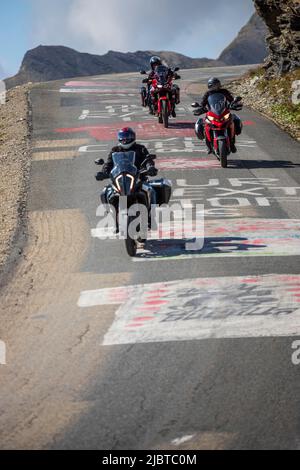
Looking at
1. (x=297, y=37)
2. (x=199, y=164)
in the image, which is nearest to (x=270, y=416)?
(x=199, y=164)

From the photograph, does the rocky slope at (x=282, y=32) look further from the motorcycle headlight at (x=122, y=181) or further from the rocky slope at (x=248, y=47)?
the rocky slope at (x=248, y=47)

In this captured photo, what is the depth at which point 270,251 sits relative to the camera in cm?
1320

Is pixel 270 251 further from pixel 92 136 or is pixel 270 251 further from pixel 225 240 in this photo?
pixel 92 136

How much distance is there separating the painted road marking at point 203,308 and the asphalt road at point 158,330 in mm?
24

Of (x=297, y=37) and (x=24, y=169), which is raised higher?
(x=297, y=37)

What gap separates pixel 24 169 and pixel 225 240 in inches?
394

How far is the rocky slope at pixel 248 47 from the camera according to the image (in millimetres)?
102938

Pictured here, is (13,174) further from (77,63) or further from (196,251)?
(77,63)

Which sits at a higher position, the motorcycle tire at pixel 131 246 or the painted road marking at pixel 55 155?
the painted road marking at pixel 55 155

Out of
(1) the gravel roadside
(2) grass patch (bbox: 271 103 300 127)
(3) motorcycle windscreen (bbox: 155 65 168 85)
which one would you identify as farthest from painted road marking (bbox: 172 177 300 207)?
(2) grass patch (bbox: 271 103 300 127)

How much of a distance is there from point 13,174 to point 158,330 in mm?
13524

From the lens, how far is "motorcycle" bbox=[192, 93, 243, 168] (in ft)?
68.8

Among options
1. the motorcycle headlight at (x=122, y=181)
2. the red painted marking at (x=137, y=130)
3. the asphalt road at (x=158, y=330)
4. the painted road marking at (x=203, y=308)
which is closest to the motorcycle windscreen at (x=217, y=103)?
the asphalt road at (x=158, y=330)

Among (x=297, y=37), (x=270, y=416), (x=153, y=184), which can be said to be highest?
(x=297, y=37)
